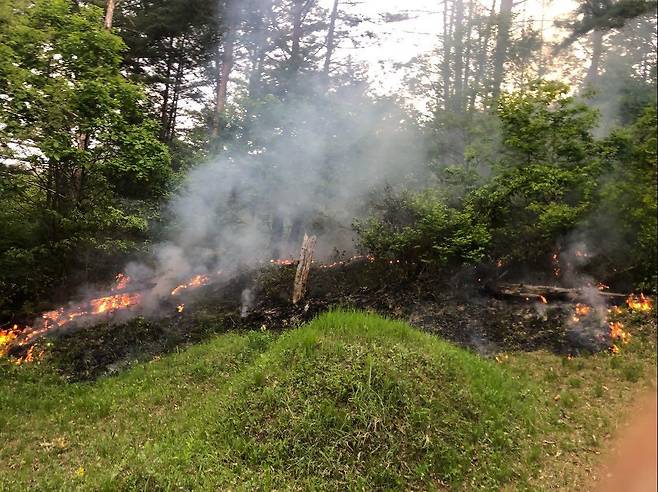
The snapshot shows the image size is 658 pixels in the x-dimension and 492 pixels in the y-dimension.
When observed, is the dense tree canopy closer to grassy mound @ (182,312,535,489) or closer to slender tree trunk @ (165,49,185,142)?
slender tree trunk @ (165,49,185,142)

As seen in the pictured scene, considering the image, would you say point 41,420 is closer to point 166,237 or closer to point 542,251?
point 166,237

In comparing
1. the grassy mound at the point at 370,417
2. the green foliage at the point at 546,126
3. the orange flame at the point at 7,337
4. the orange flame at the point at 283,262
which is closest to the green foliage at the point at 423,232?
the green foliage at the point at 546,126

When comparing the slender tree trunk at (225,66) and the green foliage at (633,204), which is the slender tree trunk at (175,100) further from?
the green foliage at (633,204)

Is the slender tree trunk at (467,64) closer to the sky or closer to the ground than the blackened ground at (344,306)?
closer to the sky

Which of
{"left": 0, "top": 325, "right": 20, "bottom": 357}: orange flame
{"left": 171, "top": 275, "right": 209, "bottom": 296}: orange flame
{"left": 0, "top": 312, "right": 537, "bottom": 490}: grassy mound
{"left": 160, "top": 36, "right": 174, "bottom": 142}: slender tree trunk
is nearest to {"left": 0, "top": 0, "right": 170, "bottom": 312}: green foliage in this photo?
{"left": 0, "top": 325, "right": 20, "bottom": 357}: orange flame

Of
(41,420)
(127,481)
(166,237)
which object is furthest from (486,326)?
(166,237)

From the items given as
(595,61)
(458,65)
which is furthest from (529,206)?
(458,65)

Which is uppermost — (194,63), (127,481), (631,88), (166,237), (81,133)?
(194,63)

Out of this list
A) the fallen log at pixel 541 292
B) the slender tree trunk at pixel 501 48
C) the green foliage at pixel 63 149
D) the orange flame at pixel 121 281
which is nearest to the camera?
the fallen log at pixel 541 292

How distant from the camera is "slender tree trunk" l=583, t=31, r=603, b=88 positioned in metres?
8.23

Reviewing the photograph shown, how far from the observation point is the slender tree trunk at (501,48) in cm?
1289

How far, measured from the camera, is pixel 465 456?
5.62 meters

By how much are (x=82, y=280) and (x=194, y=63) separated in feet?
31.5

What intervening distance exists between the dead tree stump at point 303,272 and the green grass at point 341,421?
10.2ft
